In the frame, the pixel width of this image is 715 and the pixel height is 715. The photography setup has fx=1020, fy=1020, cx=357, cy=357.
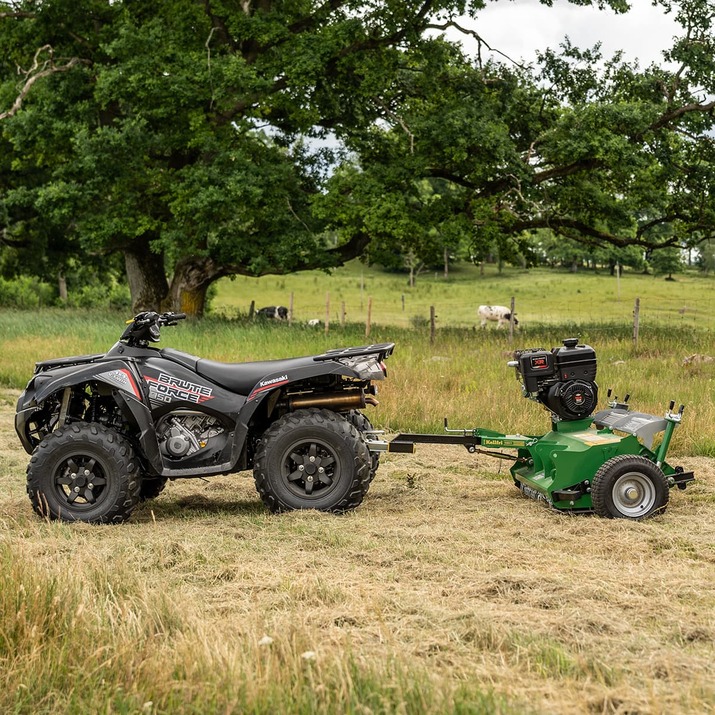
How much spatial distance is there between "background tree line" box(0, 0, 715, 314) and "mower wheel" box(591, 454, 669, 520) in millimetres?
16454

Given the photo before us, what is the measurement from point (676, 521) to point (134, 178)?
2077 cm

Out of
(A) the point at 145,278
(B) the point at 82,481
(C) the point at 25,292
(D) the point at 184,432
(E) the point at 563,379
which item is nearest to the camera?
(B) the point at 82,481

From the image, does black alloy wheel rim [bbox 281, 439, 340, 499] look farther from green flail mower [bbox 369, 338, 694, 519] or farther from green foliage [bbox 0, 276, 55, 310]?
green foliage [bbox 0, 276, 55, 310]

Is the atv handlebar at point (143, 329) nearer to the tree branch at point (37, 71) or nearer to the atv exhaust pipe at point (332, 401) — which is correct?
the atv exhaust pipe at point (332, 401)

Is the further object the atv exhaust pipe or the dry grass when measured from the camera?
the atv exhaust pipe

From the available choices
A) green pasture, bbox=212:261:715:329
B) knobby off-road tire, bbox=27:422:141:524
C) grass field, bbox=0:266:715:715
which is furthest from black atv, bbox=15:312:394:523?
green pasture, bbox=212:261:715:329

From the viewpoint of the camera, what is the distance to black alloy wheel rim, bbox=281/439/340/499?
23.4 feet

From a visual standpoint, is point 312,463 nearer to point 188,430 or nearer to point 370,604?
point 188,430

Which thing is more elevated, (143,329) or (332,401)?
(143,329)

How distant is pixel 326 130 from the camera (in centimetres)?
2772

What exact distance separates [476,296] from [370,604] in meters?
48.8

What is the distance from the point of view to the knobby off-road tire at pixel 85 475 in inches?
276

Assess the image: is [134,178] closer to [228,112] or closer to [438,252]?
[228,112]

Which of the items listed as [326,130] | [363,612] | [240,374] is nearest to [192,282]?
[326,130]
